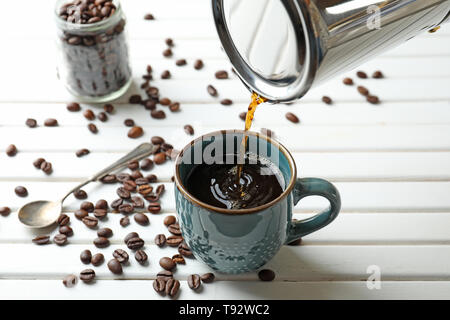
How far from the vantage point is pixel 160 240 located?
1088 millimetres

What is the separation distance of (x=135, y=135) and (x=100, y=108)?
0.48 feet

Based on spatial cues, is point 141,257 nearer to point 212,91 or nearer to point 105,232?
point 105,232

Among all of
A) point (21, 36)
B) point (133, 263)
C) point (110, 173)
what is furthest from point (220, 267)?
point (21, 36)

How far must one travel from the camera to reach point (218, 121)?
136 cm

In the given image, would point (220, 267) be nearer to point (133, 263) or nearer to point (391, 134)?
point (133, 263)

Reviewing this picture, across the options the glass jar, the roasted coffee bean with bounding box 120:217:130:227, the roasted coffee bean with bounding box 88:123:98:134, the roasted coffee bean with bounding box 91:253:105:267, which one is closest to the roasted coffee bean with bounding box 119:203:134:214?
the roasted coffee bean with bounding box 120:217:130:227

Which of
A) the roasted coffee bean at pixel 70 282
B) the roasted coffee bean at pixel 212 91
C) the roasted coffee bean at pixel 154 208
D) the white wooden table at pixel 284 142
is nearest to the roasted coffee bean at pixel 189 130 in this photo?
the white wooden table at pixel 284 142

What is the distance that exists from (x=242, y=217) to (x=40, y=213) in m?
0.45

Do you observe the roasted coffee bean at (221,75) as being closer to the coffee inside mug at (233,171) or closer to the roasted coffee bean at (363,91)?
the roasted coffee bean at (363,91)

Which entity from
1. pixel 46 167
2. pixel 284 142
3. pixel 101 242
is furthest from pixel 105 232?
pixel 284 142

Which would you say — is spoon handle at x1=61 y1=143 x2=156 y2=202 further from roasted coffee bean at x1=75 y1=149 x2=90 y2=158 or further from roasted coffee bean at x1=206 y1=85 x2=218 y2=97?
roasted coffee bean at x1=206 y1=85 x2=218 y2=97

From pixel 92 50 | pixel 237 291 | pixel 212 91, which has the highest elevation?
pixel 92 50

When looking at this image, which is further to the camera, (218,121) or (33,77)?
(33,77)

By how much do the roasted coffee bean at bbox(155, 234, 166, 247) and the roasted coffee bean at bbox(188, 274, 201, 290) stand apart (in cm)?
9
